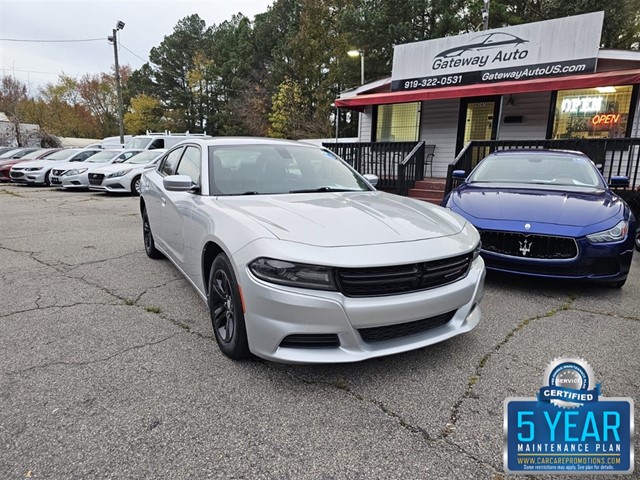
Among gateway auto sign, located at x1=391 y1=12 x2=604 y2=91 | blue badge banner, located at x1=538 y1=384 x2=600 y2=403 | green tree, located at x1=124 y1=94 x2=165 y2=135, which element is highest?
green tree, located at x1=124 y1=94 x2=165 y2=135

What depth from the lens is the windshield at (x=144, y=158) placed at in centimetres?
1291

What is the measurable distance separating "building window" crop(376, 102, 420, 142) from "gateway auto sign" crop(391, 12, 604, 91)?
2.50 ft

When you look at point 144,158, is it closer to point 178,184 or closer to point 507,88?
point 507,88

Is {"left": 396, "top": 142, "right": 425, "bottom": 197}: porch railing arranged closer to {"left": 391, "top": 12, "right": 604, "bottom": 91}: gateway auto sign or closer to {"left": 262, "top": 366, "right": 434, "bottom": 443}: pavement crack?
{"left": 391, "top": 12, "right": 604, "bottom": 91}: gateway auto sign

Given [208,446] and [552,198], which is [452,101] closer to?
[552,198]

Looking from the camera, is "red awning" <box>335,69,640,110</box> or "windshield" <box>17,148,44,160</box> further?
"windshield" <box>17,148,44,160</box>

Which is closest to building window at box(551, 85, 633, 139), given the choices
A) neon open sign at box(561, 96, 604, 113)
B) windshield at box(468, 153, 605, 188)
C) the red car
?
neon open sign at box(561, 96, 604, 113)

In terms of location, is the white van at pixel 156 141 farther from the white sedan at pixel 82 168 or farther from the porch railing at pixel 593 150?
the porch railing at pixel 593 150

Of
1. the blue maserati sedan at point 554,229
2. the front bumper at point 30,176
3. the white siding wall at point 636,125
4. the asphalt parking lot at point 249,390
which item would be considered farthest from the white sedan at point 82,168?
the white siding wall at point 636,125

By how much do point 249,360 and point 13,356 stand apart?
5.20 feet

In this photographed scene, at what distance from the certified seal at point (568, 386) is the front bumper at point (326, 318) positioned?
2.10ft

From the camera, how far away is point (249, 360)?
254 centimetres

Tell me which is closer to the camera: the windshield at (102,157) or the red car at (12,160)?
the windshield at (102,157)

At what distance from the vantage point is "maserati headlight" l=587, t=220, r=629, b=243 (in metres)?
3.62
